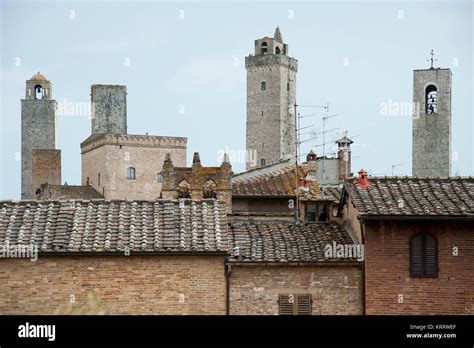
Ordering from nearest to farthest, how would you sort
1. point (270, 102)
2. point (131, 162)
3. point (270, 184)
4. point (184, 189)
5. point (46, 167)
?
point (270, 184) → point (184, 189) → point (46, 167) → point (131, 162) → point (270, 102)

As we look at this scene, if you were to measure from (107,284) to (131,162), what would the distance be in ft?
162

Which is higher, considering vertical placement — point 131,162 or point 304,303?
point 131,162

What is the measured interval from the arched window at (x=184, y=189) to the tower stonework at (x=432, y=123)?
15.1 meters

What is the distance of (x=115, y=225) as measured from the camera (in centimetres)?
1894

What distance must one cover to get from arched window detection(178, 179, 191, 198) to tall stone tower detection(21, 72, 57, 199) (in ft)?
115

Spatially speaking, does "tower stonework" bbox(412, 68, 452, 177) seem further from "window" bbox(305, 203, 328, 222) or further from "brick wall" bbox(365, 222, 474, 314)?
"brick wall" bbox(365, 222, 474, 314)

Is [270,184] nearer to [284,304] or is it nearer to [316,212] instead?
[316,212]

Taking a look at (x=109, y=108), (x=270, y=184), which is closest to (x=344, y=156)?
(x=270, y=184)

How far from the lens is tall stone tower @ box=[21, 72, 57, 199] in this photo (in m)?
75.2

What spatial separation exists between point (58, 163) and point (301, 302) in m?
46.6

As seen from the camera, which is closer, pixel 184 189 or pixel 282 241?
pixel 282 241

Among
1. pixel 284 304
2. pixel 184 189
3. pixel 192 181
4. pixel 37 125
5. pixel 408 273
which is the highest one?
pixel 37 125

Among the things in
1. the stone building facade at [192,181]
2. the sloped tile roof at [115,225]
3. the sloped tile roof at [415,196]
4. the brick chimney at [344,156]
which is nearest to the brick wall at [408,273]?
the sloped tile roof at [415,196]

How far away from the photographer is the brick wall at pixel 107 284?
707 inches
